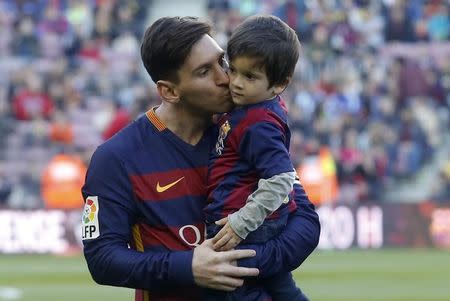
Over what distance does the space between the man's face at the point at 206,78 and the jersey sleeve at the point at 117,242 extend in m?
0.37

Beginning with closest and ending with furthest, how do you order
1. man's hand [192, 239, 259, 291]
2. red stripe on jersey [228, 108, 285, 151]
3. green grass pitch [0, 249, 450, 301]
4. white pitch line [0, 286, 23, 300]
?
man's hand [192, 239, 259, 291] < red stripe on jersey [228, 108, 285, 151] < white pitch line [0, 286, 23, 300] < green grass pitch [0, 249, 450, 301]

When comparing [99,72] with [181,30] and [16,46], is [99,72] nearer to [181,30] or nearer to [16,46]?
[16,46]

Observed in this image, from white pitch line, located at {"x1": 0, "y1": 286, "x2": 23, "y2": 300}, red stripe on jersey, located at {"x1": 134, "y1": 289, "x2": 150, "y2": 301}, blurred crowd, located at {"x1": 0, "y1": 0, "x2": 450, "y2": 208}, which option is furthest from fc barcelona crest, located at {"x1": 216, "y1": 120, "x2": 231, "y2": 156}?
blurred crowd, located at {"x1": 0, "y1": 0, "x2": 450, "y2": 208}

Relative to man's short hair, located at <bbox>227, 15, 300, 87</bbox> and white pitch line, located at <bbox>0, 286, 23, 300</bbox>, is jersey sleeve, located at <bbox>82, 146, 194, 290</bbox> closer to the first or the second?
man's short hair, located at <bbox>227, 15, 300, 87</bbox>

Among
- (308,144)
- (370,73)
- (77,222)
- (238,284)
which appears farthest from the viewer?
(370,73)

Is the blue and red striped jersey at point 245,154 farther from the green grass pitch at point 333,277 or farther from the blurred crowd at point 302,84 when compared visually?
the blurred crowd at point 302,84

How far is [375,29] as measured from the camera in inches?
922

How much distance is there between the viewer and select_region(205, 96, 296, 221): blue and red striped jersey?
448cm

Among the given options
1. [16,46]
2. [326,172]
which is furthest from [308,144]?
[16,46]

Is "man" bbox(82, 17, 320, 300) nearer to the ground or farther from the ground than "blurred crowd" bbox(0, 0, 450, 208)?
nearer to the ground

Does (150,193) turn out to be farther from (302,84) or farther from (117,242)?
(302,84)

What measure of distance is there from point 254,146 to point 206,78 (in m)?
0.34

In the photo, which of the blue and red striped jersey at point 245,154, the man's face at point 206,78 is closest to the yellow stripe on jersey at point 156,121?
the man's face at point 206,78

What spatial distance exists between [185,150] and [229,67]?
337 mm
